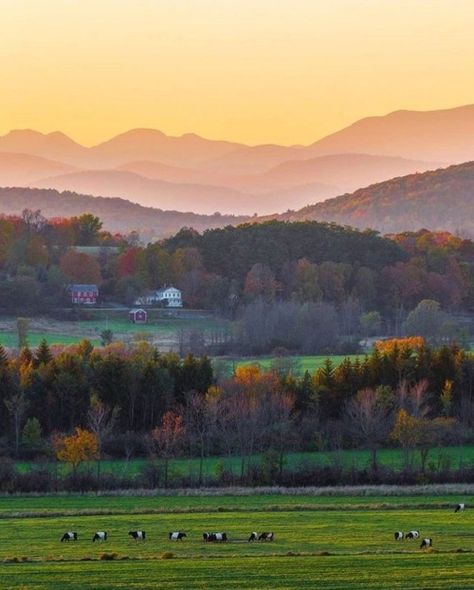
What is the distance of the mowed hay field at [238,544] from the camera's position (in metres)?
27.7

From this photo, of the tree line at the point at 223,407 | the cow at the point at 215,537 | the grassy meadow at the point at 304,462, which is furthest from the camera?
the tree line at the point at 223,407

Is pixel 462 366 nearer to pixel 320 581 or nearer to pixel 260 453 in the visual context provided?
pixel 260 453

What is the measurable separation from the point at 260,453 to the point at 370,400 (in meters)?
6.46

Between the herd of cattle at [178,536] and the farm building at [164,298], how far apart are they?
8613 centimetres

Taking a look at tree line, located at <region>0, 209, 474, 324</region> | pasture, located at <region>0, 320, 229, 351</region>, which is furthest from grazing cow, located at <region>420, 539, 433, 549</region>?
tree line, located at <region>0, 209, 474, 324</region>

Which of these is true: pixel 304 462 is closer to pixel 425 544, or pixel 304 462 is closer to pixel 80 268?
pixel 425 544

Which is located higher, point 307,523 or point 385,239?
point 385,239

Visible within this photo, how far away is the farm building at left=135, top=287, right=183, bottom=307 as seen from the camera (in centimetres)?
12118

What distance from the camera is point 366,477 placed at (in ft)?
158

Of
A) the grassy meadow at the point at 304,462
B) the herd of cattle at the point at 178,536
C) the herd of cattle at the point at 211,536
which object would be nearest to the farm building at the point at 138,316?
the grassy meadow at the point at 304,462

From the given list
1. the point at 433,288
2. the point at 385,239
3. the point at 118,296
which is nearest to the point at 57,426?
Result: the point at 118,296

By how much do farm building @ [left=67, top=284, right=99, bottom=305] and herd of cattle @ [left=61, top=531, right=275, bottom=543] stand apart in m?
84.5

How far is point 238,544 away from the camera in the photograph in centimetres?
3303

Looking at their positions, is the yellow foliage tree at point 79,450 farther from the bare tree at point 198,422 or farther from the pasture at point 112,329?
the pasture at point 112,329
